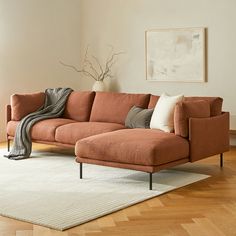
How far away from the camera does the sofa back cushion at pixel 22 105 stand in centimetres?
749

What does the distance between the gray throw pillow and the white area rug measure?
1.97 ft

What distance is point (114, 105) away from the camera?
23.5 feet

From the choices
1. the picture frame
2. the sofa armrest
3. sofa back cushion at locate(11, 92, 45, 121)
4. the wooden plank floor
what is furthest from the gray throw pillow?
the picture frame

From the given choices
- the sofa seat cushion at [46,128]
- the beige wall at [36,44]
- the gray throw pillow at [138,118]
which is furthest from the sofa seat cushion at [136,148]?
the beige wall at [36,44]

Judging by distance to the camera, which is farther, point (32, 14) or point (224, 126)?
point (32, 14)

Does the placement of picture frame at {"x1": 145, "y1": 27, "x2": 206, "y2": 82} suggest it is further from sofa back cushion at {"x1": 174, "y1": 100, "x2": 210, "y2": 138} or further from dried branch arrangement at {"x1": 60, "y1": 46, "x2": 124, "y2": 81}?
sofa back cushion at {"x1": 174, "y1": 100, "x2": 210, "y2": 138}

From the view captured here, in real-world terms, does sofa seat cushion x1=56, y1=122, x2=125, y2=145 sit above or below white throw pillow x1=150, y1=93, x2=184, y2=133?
below

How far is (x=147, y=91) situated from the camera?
8.62 m

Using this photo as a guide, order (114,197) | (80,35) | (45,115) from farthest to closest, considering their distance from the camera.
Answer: (80,35) → (45,115) → (114,197)

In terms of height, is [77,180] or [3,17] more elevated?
[3,17]

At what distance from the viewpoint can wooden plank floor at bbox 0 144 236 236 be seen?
165 inches

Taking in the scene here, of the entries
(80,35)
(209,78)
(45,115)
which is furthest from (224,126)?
(80,35)

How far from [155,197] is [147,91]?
3628 millimetres

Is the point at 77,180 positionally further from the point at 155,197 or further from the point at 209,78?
the point at 209,78
